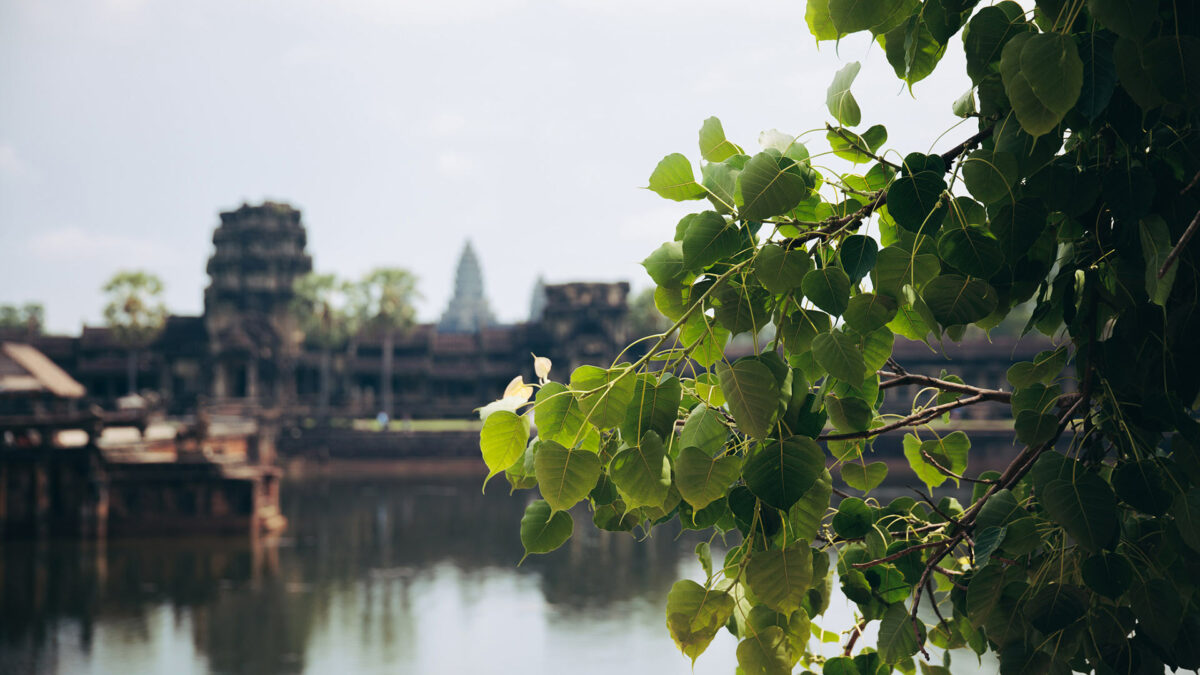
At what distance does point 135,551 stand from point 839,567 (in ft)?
65.8

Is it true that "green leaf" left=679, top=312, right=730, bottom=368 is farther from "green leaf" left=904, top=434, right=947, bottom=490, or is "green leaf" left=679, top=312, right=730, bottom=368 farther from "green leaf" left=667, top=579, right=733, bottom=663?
"green leaf" left=904, top=434, right=947, bottom=490

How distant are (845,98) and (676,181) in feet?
0.94

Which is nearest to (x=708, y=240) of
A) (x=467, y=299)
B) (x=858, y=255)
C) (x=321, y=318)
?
(x=858, y=255)

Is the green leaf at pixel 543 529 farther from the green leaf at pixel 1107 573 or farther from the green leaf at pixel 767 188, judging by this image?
the green leaf at pixel 1107 573

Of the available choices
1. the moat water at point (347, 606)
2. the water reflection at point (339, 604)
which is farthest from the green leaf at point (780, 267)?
the water reflection at point (339, 604)

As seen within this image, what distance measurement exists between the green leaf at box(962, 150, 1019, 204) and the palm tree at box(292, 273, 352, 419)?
42.3 meters

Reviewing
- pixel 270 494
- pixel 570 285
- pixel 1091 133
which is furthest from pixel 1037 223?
pixel 570 285

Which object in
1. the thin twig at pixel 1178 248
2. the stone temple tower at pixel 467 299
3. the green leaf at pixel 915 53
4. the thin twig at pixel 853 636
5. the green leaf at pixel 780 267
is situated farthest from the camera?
the stone temple tower at pixel 467 299

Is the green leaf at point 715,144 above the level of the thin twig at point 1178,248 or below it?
above

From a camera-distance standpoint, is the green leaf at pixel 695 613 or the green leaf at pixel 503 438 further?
the green leaf at pixel 695 613

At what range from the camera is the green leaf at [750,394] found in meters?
1.07

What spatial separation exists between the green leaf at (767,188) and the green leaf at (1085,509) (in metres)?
0.50

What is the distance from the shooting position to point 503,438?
1101 mm

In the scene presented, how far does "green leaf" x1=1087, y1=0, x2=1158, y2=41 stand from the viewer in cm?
97
